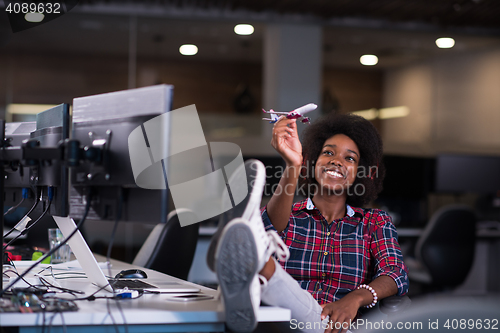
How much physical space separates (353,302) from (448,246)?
275cm

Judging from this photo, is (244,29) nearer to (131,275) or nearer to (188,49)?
(188,49)

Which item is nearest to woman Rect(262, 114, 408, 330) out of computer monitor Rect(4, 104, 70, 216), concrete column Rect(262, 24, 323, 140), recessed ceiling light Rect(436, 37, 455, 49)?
computer monitor Rect(4, 104, 70, 216)

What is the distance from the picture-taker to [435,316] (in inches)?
41.4

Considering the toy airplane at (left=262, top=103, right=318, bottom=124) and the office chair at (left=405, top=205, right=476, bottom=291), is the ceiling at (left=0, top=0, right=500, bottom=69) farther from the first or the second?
the toy airplane at (left=262, top=103, right=318, bottom=124)

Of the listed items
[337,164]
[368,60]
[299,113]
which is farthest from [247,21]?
[299,113]

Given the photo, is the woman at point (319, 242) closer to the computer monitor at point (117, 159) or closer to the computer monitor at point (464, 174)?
the computer monitor at point (117, 159)

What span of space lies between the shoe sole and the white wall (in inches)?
186

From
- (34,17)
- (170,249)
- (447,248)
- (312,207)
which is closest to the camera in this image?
(312,207)

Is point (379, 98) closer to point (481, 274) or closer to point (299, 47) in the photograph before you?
point (299, 47)

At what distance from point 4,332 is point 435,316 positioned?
0.95 metres

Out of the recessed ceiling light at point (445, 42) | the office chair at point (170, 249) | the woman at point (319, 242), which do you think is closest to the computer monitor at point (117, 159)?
the woman at point (319, 242)

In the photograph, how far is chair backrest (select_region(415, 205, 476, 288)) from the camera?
399cm

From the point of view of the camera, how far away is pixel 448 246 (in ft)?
13.3

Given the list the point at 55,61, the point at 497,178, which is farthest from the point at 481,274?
the point at 55,61
